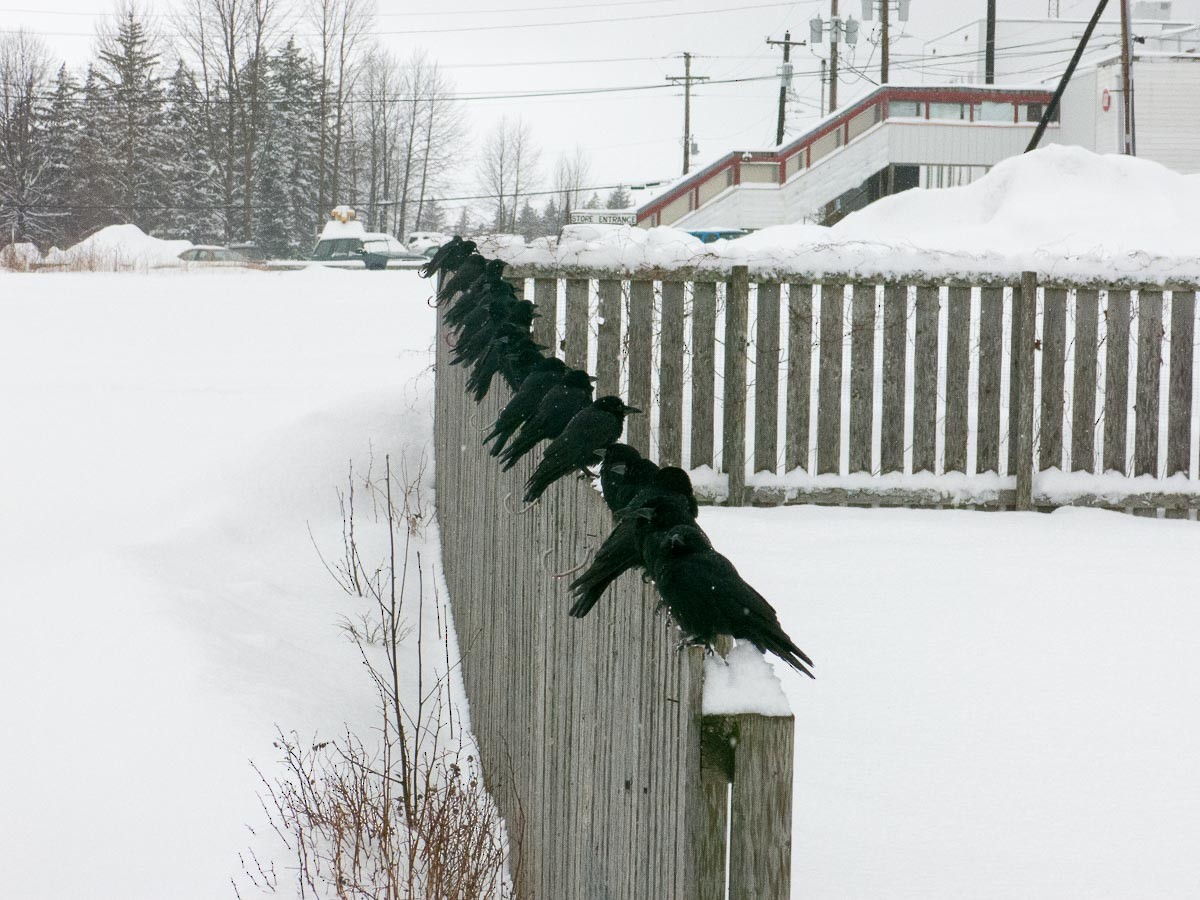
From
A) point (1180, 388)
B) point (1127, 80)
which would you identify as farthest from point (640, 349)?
point (1127, 80)

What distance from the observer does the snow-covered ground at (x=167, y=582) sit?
12.1 ft

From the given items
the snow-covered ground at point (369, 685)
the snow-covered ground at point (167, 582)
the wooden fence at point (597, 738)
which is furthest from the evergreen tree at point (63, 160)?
the wooden fence at point (597, 738)

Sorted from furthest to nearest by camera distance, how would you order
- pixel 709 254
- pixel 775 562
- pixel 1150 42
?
pixel 1150 42, pixel 709 254, pixel 775 562

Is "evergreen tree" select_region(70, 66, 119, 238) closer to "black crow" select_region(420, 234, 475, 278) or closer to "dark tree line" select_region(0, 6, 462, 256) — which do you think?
"dark tree line" select_region(0, 6, 462, 256)

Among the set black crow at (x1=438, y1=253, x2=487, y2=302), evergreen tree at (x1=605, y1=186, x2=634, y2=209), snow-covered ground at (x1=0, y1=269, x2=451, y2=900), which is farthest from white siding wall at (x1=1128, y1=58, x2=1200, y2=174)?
evergreen tree at (x1=605, y1=186, x2=634, y2=209)

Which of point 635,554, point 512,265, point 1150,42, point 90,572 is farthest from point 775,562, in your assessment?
point 1150,42

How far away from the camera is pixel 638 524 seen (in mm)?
1947

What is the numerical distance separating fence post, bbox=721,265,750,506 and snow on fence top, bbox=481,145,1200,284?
14 centimetres

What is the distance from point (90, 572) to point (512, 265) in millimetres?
3113

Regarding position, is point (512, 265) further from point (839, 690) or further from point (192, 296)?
point (192, 296)

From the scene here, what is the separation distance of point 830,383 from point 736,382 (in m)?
0.60

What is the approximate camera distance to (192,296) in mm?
16344

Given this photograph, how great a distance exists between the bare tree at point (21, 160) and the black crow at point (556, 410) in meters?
57.4

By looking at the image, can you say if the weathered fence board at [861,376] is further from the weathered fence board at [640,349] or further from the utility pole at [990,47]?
the utility pole at [990,47]
